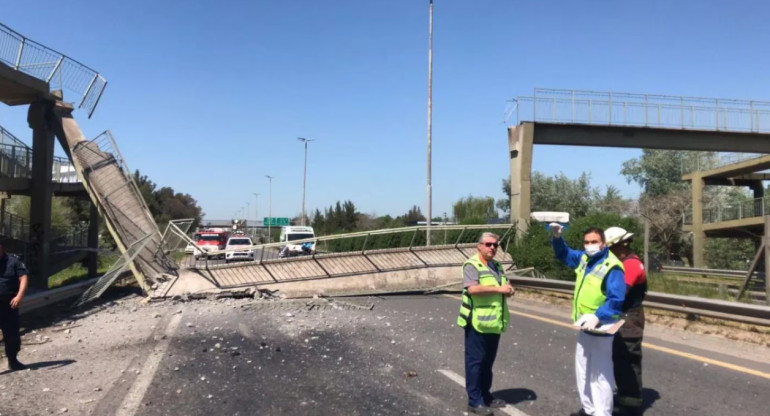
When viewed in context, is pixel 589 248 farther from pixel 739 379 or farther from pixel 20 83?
pixel 20 83

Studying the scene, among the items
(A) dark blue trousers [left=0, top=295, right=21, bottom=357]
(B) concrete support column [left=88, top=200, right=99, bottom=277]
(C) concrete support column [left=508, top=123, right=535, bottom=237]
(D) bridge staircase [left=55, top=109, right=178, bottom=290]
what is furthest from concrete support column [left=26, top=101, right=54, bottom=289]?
(C) concrete support column [left=508, top=123, right=535, bottom=237]

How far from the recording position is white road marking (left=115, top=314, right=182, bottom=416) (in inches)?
225

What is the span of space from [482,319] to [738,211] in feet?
122

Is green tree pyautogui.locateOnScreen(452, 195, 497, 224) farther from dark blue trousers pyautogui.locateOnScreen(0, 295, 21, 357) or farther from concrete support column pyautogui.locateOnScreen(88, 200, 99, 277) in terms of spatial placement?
dark blue trousers pyautogui.locateOnScreen(0, 295, 21, 357)

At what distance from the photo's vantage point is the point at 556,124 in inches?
Result: 961

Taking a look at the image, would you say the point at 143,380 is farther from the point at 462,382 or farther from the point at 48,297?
the point at 48,297

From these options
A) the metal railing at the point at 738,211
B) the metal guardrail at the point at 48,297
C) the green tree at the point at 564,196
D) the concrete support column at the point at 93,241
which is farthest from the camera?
the green tree at the point at 564,196

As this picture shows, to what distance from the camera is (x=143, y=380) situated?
6871 millimetres

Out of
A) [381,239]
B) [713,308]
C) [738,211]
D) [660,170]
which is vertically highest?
[660,170]

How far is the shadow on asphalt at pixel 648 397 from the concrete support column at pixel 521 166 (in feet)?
57.4

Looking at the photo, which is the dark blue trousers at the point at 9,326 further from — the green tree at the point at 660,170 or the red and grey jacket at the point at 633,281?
the green tree at the point at 660,170

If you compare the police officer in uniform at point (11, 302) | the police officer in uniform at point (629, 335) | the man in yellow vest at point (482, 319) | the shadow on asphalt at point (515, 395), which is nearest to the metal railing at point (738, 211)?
the shadow on asphalt at point (515, 395)

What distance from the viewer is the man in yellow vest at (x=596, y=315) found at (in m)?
4.73

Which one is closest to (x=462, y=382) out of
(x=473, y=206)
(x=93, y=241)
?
(x=93, y=241)
